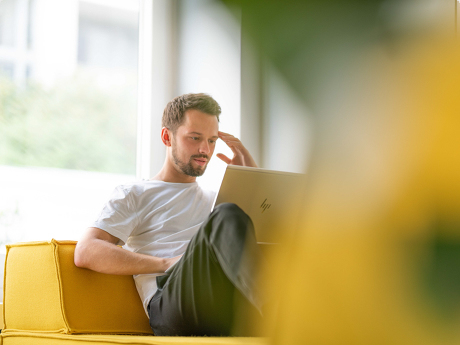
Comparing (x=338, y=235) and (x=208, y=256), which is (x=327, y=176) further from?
(x=208, y=256)

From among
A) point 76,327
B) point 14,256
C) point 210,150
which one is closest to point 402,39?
point 76,327

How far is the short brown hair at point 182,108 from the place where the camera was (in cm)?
145

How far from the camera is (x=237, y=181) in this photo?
1011 millimetres

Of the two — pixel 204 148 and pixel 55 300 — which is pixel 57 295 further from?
pixel 204 148

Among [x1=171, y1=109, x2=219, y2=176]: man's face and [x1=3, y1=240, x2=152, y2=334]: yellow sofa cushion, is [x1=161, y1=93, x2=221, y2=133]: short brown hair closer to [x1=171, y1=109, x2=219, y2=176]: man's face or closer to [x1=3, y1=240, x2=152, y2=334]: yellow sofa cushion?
[x1=171, y1=109, x2=219, y2=176]: man's face

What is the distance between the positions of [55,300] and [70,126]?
130 centimetres

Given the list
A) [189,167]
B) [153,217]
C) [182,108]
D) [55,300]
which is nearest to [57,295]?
[55,300]

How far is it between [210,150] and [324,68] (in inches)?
54.2

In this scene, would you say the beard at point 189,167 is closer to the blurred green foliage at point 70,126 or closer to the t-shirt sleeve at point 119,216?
the t-shirt sleeve at point 119,216

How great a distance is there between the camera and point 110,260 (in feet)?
3.53

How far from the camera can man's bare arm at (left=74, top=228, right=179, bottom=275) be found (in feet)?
3.49

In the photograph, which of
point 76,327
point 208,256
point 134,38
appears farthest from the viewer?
point 134,38

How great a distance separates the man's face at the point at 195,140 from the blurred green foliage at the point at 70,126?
34.3 inches

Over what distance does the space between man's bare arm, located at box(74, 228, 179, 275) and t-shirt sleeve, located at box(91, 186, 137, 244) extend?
56 mm
